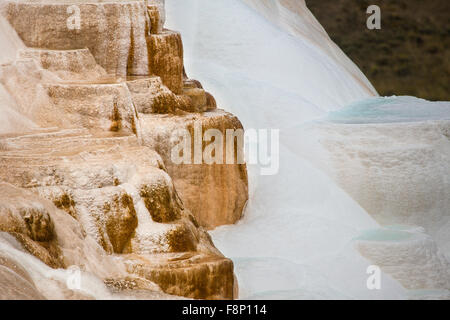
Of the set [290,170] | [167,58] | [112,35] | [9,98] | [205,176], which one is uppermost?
[112,35]

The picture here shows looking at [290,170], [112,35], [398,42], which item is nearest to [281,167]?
[290,170]

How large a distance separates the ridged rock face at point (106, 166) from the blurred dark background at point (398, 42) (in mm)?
7822

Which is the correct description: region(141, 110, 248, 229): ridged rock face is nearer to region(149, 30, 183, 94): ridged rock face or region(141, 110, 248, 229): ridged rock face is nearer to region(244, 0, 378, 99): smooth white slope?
region(149, 30, 183, 94): ridged rock face

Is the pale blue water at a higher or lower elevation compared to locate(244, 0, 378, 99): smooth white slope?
lower

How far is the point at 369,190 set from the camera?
289 inches

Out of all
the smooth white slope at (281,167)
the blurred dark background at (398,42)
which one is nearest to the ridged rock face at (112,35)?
the smooth white slope at (281,167)

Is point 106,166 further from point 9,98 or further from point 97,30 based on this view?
point 97,30

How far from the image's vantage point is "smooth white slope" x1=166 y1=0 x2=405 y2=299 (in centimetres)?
579

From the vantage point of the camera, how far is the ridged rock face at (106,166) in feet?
14.2

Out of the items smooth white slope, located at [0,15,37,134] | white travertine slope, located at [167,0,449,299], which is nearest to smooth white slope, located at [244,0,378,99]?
white travertine slope, located at [167,0,449,299]

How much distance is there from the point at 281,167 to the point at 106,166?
274 centimetres

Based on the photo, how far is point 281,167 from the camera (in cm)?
737

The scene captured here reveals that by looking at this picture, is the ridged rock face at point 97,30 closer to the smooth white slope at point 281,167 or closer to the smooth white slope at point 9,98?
the smooth white slope at point 9,98

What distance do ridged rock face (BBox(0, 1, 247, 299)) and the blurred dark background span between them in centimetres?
782
